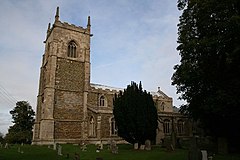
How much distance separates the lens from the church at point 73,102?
30281mm

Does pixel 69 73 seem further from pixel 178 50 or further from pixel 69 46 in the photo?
pixel 178 50

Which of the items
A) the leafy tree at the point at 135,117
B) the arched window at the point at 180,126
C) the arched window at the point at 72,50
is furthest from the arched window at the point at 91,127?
the arched window at the point at 180,126

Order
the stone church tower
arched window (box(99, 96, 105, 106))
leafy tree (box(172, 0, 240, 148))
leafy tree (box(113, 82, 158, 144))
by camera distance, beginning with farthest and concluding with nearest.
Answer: arched window (box(99, 96, 105, 106)), the stone church tower, leafy tree (box(113, 82, 158, 144)), leafy tree (box(172, 0, 240, 148))

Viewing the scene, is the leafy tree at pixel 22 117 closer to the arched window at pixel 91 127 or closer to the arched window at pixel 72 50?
the arched window at pixel 91 127

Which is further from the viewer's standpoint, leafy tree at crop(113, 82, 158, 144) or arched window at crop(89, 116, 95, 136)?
arched window at crop(89, 116, 95, 136)

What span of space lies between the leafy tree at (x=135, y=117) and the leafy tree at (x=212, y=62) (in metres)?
4.28

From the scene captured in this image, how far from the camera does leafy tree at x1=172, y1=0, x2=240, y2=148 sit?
14.3m

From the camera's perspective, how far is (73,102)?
1308 inches

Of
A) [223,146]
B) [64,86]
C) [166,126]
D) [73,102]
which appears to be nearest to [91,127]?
[73,102]

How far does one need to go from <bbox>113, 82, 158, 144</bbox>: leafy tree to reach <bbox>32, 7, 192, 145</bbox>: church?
7805 millimetres

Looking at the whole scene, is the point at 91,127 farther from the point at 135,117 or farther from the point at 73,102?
the point at 135,117

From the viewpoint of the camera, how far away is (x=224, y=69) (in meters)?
15.6

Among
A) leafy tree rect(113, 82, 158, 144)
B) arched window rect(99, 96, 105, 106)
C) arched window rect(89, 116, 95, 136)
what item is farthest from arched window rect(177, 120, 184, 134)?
leafy tree rect(113, 82, 158, 144)

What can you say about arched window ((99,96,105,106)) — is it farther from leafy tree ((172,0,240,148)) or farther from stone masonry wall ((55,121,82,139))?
leafy tree ((172,0,240,148))
